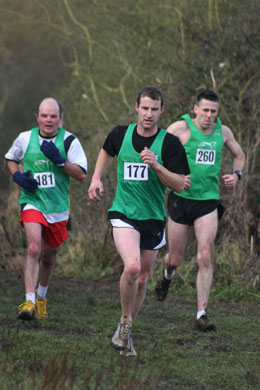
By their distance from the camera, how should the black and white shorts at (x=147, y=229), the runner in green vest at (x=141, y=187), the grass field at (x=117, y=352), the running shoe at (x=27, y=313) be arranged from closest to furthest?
the grass field at (x=117, y=352) → the runner in green vest at (x=141, y=187) → the black and white shorts at (x=147, y=229) → the running shoe at (x=27, y=313)

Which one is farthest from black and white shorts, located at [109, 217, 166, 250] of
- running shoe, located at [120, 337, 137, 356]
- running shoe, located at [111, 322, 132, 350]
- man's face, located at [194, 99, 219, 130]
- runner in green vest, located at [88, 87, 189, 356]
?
man's face, located at [194, 99, 219, 130]

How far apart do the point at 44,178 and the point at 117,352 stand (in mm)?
2004

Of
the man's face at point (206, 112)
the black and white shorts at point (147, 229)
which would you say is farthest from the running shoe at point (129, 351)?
the man's face at point (206, 112)

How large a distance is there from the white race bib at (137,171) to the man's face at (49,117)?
56.0 inches

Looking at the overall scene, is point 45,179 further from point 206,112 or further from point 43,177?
point 206,112

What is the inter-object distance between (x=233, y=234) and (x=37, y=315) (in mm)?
3314

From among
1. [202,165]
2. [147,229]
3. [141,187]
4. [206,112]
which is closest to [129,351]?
[147,229]

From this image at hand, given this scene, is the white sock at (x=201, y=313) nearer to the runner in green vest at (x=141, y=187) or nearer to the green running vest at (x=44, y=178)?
the runner in green vest at (x=141, y=187)

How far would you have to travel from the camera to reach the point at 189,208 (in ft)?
23.6

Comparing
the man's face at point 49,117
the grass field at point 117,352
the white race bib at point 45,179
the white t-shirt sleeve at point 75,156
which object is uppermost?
the man's face at point 49,117

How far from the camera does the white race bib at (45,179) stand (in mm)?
6742

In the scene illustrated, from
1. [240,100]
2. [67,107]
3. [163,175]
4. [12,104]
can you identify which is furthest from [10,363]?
[12,104]

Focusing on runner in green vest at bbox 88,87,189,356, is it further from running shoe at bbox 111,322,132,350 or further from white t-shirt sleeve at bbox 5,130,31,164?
white t-shirt sleeve at bbox 5,130,31,164

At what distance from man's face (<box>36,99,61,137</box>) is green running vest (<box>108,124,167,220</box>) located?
1.29m
